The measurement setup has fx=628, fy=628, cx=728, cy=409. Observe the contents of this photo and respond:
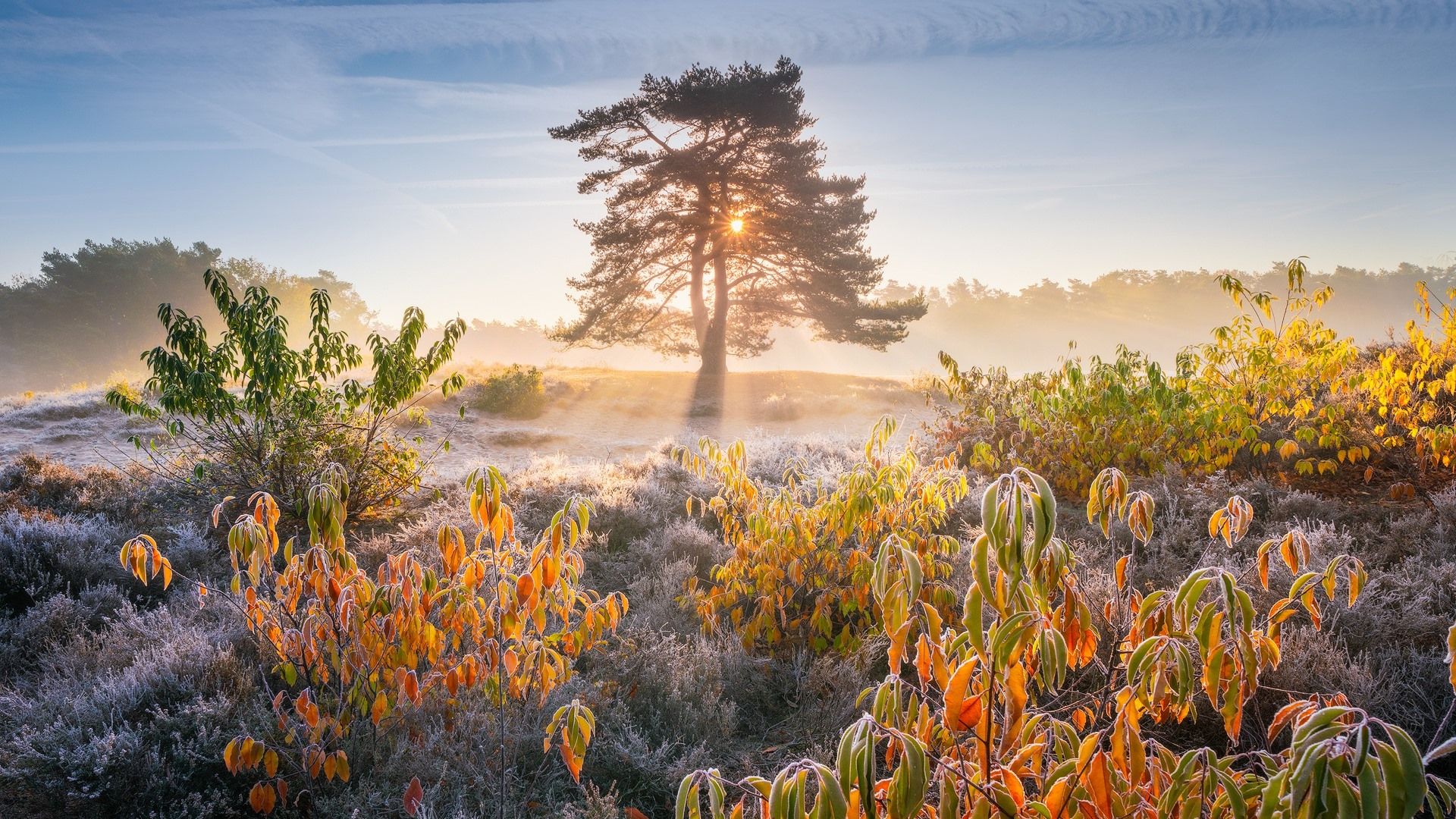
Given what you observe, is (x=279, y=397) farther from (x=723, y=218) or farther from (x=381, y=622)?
(x=723, y=218)

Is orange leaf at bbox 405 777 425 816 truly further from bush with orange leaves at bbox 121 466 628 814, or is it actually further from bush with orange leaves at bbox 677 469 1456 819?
bush with orange leaves at bbox 677 469 1456 819

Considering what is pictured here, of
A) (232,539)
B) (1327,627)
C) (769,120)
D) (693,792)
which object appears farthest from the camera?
(769,120)

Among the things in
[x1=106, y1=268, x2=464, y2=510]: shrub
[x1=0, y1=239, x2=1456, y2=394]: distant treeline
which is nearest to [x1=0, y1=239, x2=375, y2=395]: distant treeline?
[x1=0, y1=239, x2=1456, y2=394]: distant treeline

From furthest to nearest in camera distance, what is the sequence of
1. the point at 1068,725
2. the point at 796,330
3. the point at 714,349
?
the point at 796,330 → the point at 714,349 → the point at 1068,725

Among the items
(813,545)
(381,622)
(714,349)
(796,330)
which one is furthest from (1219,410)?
(796,330)

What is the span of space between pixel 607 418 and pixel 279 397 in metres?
11.0

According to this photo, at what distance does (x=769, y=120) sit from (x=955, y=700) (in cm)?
1983

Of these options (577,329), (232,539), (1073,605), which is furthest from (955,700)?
(577,329)

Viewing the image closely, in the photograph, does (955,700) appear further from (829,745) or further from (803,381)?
(803,381)

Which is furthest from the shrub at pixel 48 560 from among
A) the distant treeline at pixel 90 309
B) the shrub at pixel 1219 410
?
the distant treeline at pixel 90 309

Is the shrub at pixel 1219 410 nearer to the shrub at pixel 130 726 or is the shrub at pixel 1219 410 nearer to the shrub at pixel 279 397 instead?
the shrub at pixel 279 397

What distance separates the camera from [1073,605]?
1.71 metres

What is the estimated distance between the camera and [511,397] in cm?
1614

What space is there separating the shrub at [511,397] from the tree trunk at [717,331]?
6.48 m
